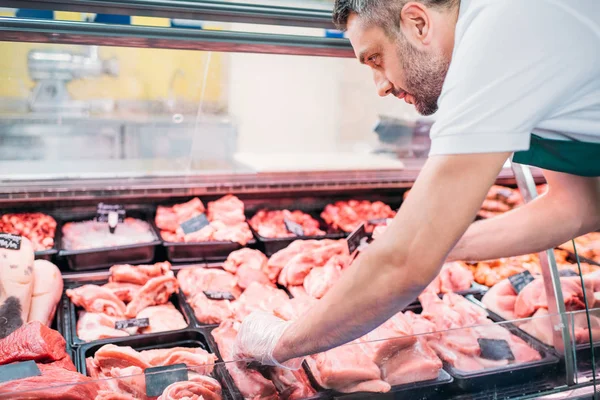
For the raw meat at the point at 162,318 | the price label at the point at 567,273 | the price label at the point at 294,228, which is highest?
the price label at the point at 567,273

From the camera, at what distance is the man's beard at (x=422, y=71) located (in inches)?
68.9

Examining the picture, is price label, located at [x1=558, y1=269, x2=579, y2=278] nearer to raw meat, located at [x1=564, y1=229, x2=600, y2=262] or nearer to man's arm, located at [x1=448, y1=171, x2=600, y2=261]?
raw meat, located at [x1=564, y1=229, x2=600, y2=262]

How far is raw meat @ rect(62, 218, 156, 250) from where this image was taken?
11.1 feet

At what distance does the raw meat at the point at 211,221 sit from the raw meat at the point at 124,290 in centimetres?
49

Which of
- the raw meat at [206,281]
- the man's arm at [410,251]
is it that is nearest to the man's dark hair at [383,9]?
the man's arm at [410,251]

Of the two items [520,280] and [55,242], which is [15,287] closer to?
[55,242]

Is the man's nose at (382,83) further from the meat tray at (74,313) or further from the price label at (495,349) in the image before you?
the meat tray at (74,313)

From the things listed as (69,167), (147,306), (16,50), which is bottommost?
(147,306)

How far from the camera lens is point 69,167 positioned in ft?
12.1

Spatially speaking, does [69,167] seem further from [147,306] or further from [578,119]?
[578,119]

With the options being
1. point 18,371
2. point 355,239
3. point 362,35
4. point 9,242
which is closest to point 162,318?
point 9,242

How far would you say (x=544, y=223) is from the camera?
2.39m

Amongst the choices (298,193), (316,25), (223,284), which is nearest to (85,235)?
(223,284)

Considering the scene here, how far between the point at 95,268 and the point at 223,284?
742mm
